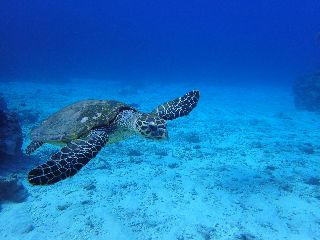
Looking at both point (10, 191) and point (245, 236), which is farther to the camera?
point (10, 191)

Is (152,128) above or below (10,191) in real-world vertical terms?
above

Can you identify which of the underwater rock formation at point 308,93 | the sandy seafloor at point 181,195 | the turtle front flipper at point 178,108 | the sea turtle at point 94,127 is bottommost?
the sandy seafloor at point 181,195

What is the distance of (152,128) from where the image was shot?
6012 mm

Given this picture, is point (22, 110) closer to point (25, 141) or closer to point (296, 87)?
point (25, 141)

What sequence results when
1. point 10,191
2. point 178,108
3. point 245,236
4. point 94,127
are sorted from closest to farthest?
point 94,127 → point 178,108 → point 245,236 → point 10,191

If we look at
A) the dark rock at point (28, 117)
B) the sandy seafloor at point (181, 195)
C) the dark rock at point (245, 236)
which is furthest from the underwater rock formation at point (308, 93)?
the dark rock at point (28, 117)

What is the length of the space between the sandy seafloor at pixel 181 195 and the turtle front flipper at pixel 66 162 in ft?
10.2

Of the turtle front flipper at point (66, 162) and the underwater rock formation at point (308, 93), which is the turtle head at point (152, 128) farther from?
the underwater rock formation at point (308, 93)

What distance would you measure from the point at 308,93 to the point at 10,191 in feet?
88.3

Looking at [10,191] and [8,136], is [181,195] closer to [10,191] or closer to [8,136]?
[10,191]

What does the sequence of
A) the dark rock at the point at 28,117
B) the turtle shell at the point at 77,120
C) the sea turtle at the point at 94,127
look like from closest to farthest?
the sea turtle at the point at 94,127 → the turtle shell at the point at 77,120 → the dark rock at the point at 28,117

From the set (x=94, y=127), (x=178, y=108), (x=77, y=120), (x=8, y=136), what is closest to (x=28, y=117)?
(x=8, y=136)

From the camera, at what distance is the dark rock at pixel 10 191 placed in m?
8.76

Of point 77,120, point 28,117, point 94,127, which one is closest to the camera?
point 94,127
